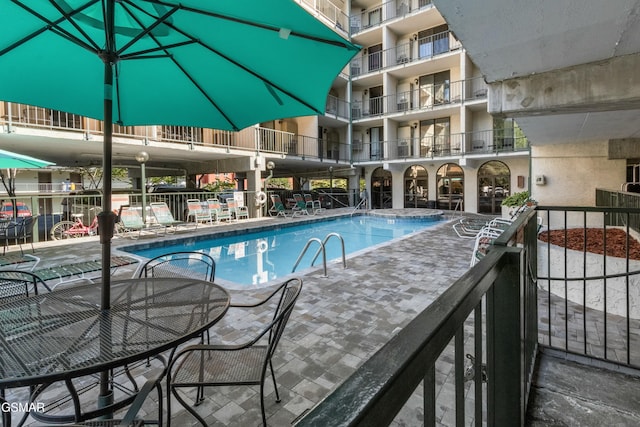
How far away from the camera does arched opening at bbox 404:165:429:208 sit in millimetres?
17000

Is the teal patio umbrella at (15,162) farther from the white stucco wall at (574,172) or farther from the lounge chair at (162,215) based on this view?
the white stucco wall at (574,172)

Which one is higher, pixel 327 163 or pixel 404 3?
pixel 404 3

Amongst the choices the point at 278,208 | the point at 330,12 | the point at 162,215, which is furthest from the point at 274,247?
the point at 330,12

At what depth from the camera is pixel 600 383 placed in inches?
84.7

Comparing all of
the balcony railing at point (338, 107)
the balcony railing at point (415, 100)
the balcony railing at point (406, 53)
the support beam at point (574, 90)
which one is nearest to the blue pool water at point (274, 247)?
the support beam at point (574, 90)

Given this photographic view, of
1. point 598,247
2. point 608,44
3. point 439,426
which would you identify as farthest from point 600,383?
point 598,247

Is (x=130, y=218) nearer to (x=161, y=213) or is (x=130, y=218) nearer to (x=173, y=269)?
(x=161, y=213)

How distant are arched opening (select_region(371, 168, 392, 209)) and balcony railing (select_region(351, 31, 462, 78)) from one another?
214 inches

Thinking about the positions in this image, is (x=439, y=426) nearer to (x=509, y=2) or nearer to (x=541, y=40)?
(x=509, y=2)

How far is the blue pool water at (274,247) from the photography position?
6.33m

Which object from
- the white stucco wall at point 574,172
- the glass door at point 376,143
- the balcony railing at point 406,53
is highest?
the balcony railing at point 406,53

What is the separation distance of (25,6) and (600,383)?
427 cm

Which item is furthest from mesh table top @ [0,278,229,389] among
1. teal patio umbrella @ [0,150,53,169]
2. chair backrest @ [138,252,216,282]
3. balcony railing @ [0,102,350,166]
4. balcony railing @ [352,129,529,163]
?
balcony railing @ [352,129,529,163]

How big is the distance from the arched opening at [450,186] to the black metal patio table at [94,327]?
15.8 meters
